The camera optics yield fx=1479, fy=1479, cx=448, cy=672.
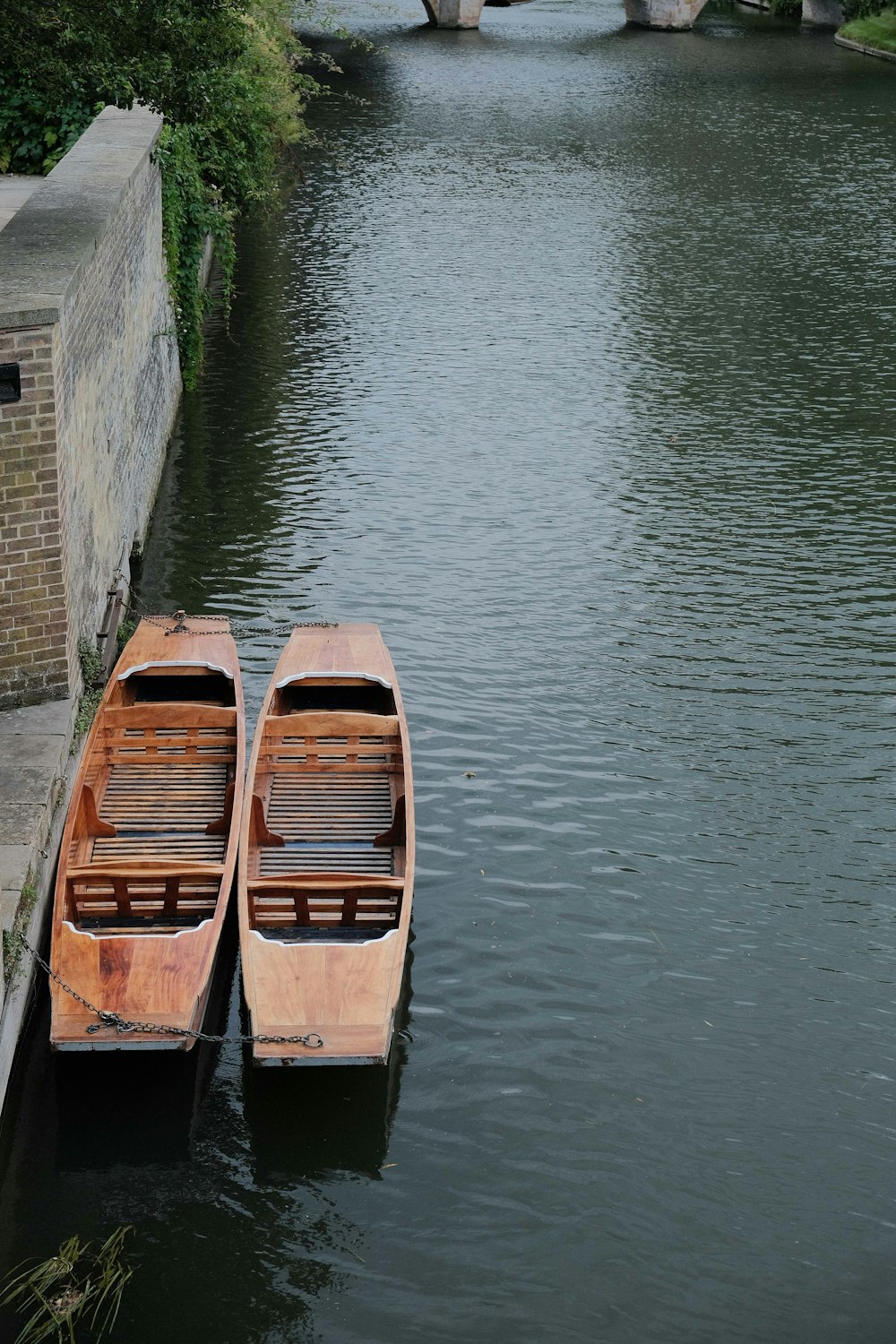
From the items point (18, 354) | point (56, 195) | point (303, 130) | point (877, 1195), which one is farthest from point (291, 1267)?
point (303, 130)

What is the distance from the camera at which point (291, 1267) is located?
23.9 ft

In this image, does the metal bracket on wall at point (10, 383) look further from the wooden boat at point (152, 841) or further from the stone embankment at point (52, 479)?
the wooden boat at point (152, 841)

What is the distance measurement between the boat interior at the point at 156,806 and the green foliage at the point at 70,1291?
189 cm

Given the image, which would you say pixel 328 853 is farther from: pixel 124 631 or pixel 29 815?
pixel 124 631

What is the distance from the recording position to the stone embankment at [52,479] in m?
9.04

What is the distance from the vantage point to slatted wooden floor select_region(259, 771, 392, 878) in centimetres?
966

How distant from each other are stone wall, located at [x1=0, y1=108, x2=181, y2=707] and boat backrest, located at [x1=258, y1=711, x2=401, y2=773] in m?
1.55

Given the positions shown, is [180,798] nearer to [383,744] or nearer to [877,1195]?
[383,744]

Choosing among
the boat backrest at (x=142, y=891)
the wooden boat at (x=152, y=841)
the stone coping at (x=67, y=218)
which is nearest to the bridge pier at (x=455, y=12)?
the stone coping at (x=67, y=218)

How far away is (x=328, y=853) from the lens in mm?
9766

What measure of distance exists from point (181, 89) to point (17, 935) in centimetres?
1003

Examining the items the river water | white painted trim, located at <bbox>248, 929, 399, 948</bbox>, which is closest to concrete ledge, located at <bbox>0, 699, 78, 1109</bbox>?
the river water

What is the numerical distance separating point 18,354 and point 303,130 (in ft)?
71.3

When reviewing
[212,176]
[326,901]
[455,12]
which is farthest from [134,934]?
[455,12]
